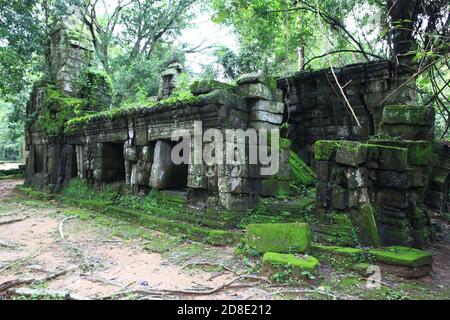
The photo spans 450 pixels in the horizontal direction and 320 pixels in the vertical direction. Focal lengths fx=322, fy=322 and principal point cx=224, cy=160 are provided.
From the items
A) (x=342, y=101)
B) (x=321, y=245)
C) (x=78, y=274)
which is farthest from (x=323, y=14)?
(x=78, y=274)

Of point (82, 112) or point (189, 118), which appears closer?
point (189, 118)

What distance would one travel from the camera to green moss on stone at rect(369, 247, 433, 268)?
364 cm

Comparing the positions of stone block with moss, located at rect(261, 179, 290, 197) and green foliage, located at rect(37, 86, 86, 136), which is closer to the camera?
stone block with moss, located at rect(261, 179, 290, 197)

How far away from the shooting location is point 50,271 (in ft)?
13.0

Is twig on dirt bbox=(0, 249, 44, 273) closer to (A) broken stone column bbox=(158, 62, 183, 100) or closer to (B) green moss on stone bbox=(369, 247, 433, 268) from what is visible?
(B) green moss on stone bbox=(369, 247, 433, 268)

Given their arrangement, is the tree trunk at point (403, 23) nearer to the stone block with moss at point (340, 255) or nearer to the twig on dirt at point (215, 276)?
the stone block with moss at point (340, 255)

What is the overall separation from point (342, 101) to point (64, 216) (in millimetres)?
6899

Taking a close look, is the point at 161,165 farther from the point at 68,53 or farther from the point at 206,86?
the point at 68,53

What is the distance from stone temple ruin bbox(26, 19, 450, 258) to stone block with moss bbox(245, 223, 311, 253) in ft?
1.80

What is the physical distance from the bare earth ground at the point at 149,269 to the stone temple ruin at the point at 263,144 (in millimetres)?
726

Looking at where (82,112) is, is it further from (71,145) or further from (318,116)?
(318,116)

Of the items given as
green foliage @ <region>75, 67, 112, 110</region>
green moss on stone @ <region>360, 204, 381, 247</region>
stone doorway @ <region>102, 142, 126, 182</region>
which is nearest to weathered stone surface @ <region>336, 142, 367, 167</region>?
green moss on stone @ <region>360, 204, 381, 247</region>

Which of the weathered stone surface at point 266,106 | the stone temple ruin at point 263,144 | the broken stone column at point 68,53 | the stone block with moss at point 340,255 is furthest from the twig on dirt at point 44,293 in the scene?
the broken stone column at point 68,53

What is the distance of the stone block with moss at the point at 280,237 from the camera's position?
3986 millimetres
